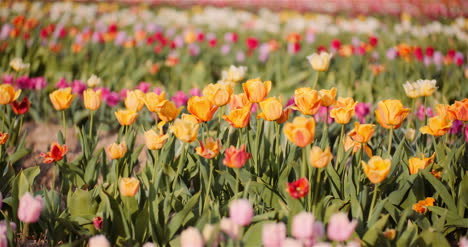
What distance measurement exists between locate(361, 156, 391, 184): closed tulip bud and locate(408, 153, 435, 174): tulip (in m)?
0.41

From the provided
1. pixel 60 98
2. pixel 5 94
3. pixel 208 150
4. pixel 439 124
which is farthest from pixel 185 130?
pixel 439 124

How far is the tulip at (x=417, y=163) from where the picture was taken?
1.83 metres

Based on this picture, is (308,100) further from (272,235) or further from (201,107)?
(272,235)

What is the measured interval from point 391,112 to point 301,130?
51cm

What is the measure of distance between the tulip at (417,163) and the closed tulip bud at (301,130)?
628 mm

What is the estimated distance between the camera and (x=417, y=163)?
1.84m

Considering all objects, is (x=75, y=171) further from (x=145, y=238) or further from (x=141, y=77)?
(x=141, y=77)

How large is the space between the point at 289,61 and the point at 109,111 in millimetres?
1933

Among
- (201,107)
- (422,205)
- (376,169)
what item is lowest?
(422,205)

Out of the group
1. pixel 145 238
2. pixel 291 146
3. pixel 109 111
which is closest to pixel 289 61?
pixel 109 111

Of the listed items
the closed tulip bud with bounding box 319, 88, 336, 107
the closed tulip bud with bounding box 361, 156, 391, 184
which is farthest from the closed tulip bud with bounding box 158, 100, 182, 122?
the closed tulip bud with bounding box 361, 156, 391, 184

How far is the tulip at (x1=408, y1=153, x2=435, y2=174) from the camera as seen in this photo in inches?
72.1

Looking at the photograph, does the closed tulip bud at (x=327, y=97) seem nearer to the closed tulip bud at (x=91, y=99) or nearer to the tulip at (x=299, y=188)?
the tulip at (x=299, y=188)

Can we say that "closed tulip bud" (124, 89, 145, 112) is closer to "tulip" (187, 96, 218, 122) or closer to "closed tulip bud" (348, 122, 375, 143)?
"tulip" (187, 96, 218, 122)
